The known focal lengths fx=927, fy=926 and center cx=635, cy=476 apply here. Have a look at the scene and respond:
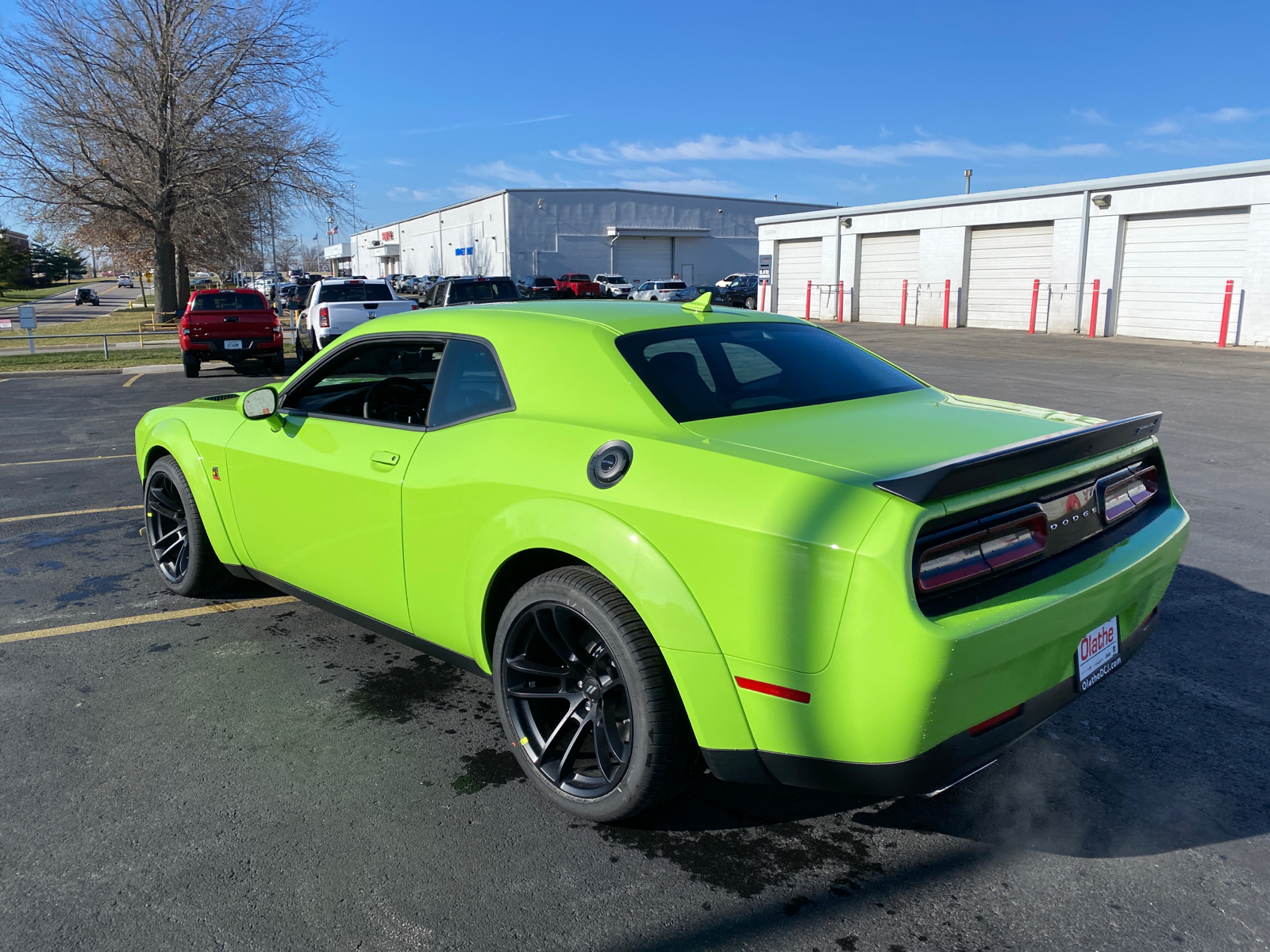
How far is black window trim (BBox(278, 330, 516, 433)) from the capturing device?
10.8ft

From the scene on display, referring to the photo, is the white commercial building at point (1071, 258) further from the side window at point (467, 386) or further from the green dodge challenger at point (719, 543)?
the side window at point (467, 386)

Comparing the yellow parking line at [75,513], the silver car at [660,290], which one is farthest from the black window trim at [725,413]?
the silver car at [660,290]

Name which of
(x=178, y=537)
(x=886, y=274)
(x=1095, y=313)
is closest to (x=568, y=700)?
(x=178, y=537)

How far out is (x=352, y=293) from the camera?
19703 mm

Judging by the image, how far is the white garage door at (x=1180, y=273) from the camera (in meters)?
23.2

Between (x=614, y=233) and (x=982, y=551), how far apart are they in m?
62.7

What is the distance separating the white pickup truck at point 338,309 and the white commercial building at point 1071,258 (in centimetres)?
1922

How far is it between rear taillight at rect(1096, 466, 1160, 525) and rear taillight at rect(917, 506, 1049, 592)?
46cm

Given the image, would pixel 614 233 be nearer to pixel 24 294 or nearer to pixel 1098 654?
pixel 24 294

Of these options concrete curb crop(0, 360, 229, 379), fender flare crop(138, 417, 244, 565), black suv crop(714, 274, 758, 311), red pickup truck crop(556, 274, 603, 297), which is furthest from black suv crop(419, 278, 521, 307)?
black suv crop(714, 274, 758, 311)

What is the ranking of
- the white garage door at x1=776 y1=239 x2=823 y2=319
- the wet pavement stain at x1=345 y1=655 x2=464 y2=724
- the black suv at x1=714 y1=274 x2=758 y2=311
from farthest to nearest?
the black suv at x1=714 y1=274 x2=758 y2=311, the white garage door at x1=776 y1=239 x2=823 y2=319, the wet pavement stain at x1=345 y1=655 x2=464 y2=724

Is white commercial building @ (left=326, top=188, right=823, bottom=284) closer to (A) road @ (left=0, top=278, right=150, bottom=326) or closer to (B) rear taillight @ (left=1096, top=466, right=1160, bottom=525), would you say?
(A) road @ (left=0, top=278, right=150, bottom=326)

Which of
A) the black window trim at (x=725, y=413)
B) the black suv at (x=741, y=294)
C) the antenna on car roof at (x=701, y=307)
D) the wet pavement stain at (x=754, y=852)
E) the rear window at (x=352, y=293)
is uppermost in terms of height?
the black suv at (x=741, y=294)

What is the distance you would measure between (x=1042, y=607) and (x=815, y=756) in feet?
2.36
